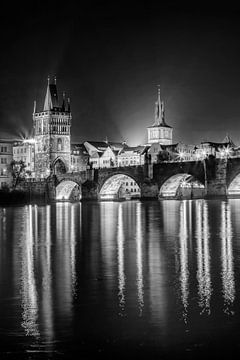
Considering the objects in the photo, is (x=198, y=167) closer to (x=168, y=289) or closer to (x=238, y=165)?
(x=238, y=165)

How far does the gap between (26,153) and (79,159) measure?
1269 cm

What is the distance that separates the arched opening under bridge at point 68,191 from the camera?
11199 centimetres

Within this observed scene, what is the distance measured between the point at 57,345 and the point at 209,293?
16.2 ft

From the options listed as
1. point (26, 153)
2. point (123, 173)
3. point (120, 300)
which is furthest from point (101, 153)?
point (120, 300)

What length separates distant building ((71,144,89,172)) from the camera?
146 metres

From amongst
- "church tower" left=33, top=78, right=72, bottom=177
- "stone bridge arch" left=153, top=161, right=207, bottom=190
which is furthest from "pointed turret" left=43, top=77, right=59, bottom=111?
"stone bridge arch" left=153, top=161, right=207, bottom=190

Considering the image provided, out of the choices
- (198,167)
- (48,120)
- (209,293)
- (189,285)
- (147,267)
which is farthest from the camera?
(48,120)

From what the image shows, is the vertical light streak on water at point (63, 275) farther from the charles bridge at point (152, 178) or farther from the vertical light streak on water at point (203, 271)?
the charles bridge at point (152, 178)

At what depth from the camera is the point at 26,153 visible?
141 meters

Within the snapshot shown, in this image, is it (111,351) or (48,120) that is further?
(48,120)

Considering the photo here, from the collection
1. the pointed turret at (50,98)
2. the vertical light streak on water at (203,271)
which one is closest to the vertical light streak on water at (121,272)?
the vertical light streak on water at (203,271)

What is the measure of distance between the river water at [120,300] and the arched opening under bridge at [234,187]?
172ft

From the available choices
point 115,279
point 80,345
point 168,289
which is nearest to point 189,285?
point 168,289

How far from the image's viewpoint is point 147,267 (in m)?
20.0
